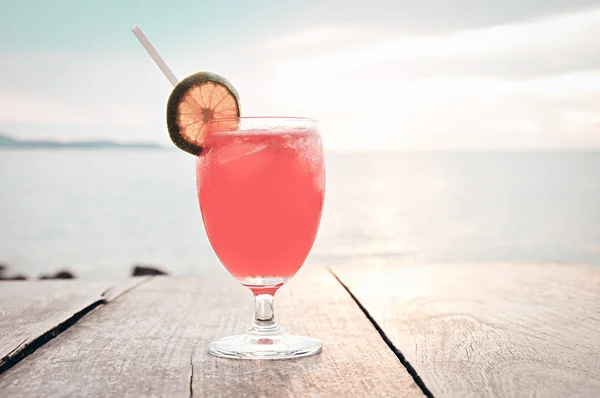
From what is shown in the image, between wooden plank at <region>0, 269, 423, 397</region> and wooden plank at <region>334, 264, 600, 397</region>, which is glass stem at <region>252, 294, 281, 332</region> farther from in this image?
wooden plank at <region>334, 264, 600, 397</region>

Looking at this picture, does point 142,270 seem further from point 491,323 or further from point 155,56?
point 491,323

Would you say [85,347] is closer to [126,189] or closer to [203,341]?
[203,341]

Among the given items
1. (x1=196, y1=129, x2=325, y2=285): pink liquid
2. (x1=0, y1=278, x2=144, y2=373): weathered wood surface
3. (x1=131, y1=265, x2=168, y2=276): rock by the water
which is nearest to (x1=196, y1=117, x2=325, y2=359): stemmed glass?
(x1=196, y1=129, x2=325, y2=285): pink liquid

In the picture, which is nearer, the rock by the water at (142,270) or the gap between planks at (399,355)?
the gap between planks at (399,355)

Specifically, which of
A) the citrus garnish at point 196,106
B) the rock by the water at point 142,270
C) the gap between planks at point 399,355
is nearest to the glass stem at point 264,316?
the gap between planks at point 399,355

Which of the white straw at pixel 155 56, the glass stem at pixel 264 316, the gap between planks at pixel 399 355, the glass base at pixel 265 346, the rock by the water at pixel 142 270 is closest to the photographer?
the gap between planks at pixel 399 355

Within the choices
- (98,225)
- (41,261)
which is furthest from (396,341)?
(98,225)

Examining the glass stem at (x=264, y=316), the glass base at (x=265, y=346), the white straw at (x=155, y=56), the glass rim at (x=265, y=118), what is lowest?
the glass base at (x=265, y=346)

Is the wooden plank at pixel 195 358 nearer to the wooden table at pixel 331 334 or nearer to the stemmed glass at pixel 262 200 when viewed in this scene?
the wooden table at pixel 331 334
